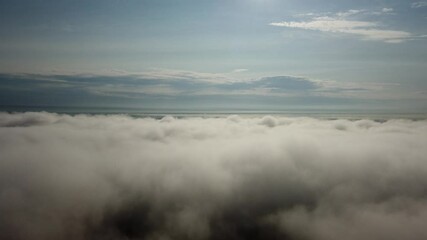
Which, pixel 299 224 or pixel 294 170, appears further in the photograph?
pixel 294 170

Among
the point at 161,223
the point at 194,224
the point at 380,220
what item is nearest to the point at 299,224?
the point at 380,220

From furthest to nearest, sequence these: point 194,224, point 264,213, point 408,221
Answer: point 264,213
point 194,224
point 408,221

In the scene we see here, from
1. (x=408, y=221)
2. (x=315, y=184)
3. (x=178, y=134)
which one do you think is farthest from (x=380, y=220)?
(x=178, y=134)

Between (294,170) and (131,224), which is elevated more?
(294,170)

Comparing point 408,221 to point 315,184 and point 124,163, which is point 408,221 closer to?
point 315,184

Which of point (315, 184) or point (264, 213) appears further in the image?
point (315, 184)

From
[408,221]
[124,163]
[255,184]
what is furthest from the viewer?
[124,163]

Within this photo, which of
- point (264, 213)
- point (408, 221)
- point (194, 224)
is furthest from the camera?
point (264, 213)

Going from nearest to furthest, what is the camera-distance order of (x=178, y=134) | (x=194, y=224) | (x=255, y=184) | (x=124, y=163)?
(x=194, y=224)
(x=255, y=184)
(x=124, y=163)
(x=178, y=134)

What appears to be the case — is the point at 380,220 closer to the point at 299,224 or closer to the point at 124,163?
the point at 299,224
